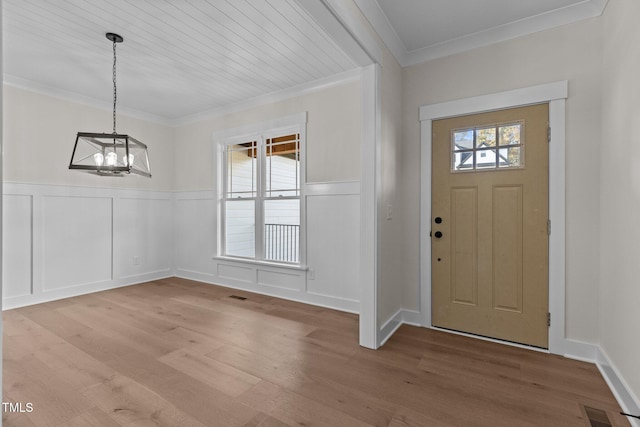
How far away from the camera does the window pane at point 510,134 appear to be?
2.86m

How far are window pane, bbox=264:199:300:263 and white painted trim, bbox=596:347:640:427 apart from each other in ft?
10.4

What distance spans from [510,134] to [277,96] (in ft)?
9.37

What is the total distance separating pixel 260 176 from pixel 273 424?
130 inches

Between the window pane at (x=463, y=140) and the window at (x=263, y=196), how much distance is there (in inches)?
73.3

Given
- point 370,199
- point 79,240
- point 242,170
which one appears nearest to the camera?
point 370,199

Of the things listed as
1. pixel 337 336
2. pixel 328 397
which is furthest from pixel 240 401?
pixel 337 336

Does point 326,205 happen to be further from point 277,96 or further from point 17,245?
point 17,245

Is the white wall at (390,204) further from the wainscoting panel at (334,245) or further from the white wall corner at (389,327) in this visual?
the wainscoting panel at (334,245)

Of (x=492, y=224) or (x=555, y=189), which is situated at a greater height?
(x=555, y=189)

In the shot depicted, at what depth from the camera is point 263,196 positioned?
4605mm

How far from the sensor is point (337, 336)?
3057 millimetres

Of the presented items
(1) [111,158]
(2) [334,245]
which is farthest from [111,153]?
(2) [334,245]

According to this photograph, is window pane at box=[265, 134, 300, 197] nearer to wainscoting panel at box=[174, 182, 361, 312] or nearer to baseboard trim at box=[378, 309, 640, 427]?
wainscoting panel at box=[174, 182, 361, 312]

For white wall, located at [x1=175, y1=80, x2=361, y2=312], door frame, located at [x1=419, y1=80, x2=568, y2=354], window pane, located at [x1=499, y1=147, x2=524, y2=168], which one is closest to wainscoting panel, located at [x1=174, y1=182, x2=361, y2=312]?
white wall, located at [x1=175, y1=80, x2=361, y2=312]
